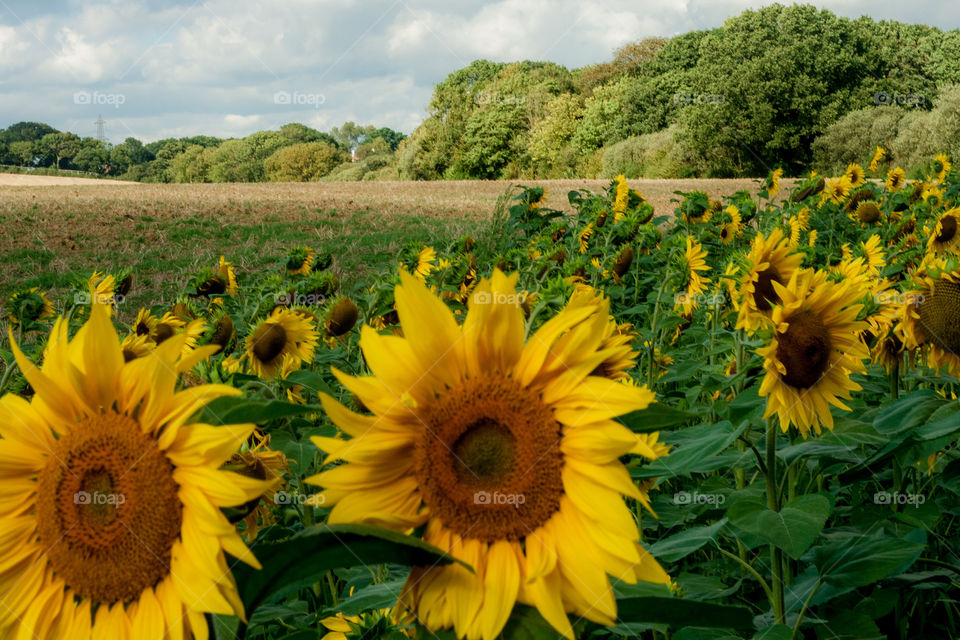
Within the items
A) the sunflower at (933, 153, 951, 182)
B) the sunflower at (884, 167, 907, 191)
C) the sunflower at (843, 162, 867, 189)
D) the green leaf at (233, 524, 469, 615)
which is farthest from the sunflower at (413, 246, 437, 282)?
the sunflower at (933, 153, 951, 182)

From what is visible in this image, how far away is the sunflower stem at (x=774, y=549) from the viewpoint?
1.46m

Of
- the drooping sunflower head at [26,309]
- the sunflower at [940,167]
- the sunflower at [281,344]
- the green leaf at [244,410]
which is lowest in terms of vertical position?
the sunflower at [281,344]

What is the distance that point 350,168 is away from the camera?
49750 mm

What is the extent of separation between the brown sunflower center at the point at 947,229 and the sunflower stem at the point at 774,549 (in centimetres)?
247

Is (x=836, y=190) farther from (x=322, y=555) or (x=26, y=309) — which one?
(x=322, y=555)

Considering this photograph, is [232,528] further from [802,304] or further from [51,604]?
[802,304]

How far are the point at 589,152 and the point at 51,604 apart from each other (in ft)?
127

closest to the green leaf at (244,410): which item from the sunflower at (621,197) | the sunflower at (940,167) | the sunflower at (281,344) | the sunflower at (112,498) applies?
the sunflower at (112,498)

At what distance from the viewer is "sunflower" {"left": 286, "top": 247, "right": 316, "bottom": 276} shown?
11.8 ft

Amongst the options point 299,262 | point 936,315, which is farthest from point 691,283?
point 299,262

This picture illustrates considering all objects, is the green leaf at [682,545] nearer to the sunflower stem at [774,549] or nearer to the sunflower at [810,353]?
the sunflower stem at [774,549]

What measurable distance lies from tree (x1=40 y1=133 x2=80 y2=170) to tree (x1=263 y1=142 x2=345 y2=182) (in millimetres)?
14517

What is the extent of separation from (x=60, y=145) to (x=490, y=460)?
31941mm

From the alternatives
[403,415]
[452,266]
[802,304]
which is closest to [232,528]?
[403,415]
